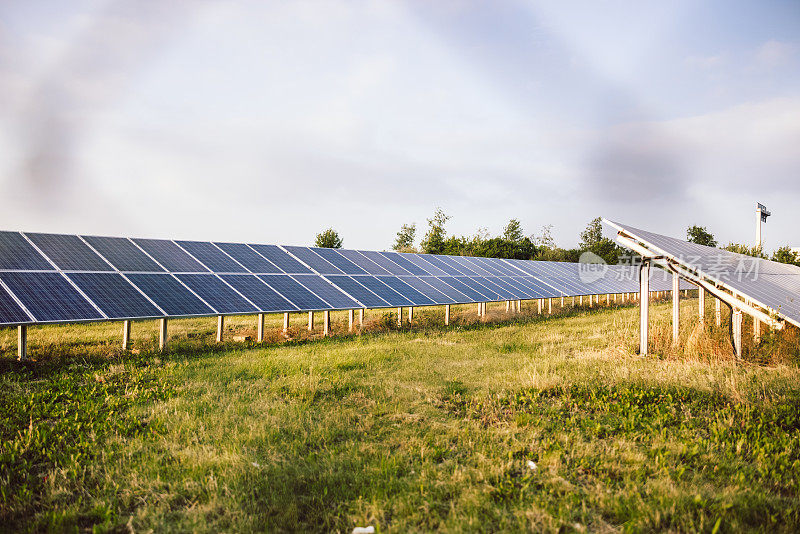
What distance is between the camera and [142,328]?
1897cm

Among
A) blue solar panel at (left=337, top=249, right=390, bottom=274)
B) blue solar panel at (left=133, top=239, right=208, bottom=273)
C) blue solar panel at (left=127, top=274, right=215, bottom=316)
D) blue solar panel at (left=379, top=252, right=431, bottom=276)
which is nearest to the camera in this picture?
blue solar panel at (left=127, top=274, right=215, bottom=316)

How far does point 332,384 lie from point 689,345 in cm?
930

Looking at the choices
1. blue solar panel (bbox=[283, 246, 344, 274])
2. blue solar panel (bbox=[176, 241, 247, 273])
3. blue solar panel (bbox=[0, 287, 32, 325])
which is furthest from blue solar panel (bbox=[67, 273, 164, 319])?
blue solar panel (bbox=[283, 246, 344, 274])

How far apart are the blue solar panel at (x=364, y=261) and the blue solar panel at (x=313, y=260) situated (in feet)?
5.59

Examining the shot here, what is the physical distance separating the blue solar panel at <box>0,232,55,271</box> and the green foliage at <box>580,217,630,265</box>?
2921 inches

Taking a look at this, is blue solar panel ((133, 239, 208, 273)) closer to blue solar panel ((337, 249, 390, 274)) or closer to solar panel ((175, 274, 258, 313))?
solar panel ((175, 274, 258, 313))

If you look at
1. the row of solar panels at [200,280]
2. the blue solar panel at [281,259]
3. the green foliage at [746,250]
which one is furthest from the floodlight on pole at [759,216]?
the blue solar panel at [281,259]

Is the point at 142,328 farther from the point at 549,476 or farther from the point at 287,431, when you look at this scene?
the point at 549,476

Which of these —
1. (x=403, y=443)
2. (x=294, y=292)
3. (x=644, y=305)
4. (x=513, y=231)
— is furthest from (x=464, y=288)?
(x=513, y=231)

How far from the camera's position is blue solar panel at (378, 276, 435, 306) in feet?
59.1

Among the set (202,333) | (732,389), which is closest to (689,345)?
(732,389)

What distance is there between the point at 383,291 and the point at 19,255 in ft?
38.4

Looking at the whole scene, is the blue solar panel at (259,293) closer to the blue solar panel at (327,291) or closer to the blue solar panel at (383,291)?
the blue solar panel at (327,291)

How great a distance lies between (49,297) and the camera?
10828 mm
